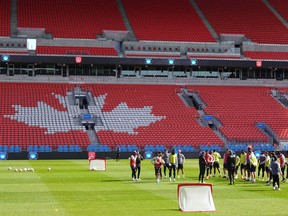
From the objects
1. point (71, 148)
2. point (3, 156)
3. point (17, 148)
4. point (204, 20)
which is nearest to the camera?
point (3, 156)

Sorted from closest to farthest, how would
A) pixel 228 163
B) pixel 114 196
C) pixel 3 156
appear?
pixel 114 196 → pixel 228 163 → pixel 3 156

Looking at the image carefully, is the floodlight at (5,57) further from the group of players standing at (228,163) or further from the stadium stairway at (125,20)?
the group of players standing at (228,163)

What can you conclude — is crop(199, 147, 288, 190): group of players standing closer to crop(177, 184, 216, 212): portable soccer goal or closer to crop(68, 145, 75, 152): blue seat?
crop(177, 184, 216, 212): portable soccer goal

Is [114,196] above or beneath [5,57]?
beneath

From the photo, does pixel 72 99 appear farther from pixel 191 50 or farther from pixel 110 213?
pixel 110 213

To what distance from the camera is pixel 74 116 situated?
60562mm

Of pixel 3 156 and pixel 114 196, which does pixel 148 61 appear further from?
pixel 114 196

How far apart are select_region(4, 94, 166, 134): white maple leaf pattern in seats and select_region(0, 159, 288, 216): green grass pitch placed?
24586 millimetres

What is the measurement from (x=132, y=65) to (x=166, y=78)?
484cm

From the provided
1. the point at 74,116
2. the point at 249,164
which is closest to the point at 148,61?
the point at 74,116

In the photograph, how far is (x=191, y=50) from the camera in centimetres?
7112

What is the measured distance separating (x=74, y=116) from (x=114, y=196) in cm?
3742

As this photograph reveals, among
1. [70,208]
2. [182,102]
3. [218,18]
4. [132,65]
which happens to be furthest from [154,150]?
[70,208]

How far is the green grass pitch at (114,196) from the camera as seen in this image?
19.6 meters
